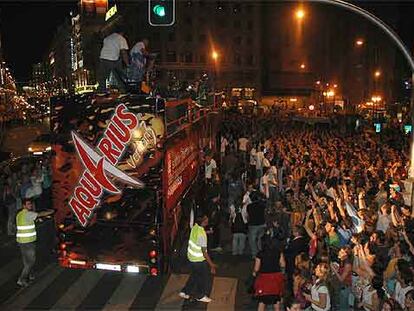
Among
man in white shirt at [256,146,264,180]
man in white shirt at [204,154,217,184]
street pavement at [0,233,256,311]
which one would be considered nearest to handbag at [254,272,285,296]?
street pavement at [0,233,256,311]

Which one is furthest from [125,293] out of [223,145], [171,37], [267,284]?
[171,37]

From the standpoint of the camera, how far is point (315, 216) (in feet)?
32.5

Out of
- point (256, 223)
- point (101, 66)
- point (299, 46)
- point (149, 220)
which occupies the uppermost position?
point (299, 46)

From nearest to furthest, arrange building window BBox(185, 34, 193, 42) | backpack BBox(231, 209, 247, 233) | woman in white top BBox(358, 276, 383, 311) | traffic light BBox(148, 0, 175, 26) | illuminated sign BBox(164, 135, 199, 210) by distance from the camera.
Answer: woman in white top BBox(358, 276, 383, 311) → illuminated sign BBox(164, 135, 199, 210) → traffic light BBox(148, 0, 175, 26) → backpack BBox(231, 209, 247, 233) → building window BBox(185, 34, 193, 42)

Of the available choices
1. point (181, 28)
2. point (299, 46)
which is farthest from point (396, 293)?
point (181, 28)

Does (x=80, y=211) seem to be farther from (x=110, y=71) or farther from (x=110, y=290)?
(x=110, y=71)

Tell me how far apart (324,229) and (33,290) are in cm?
594

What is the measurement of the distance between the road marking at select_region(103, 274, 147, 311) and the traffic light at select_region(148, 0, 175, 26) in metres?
5.46

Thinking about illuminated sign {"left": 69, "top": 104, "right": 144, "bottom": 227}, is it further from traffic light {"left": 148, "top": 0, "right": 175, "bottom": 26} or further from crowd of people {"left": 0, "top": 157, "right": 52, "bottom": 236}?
crowd of people {"left": 0, "top": 157, "right": 52, "bottom": 236}

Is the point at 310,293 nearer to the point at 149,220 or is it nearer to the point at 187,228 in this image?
the point at 149,220

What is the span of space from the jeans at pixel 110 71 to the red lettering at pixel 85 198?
275 centimetres

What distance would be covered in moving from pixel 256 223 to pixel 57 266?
4.76 metres

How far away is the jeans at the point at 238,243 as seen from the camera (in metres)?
11.4

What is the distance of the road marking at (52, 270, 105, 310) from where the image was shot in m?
9.03
